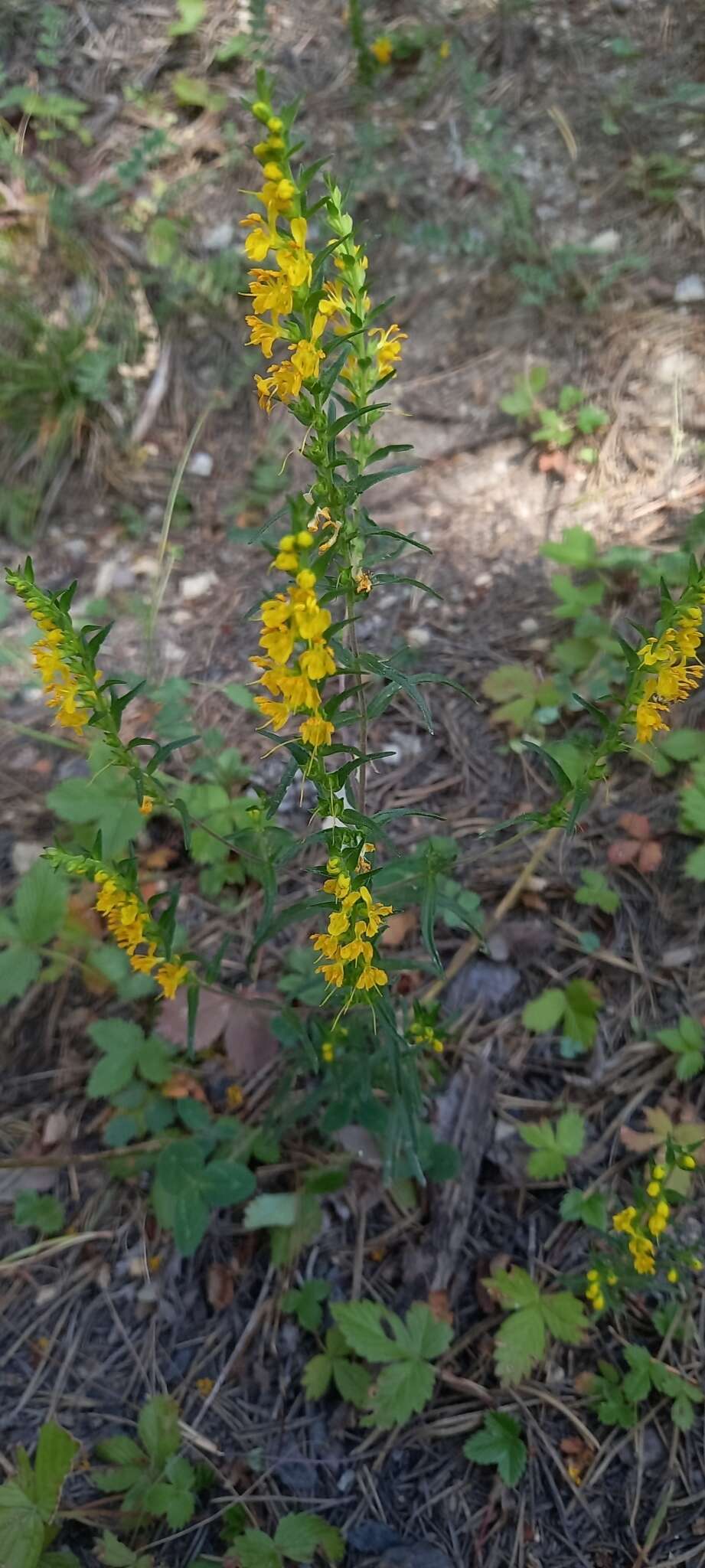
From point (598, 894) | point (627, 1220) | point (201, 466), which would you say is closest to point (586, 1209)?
point (627, 1220)

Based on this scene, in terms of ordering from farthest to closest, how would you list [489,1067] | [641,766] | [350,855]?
[641,766]
[489,1067]
[350,855]

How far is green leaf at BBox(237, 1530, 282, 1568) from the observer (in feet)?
5.07

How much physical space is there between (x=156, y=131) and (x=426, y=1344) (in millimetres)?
4027

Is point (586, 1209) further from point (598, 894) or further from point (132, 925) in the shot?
point (132, 925)

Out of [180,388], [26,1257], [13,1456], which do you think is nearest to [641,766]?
[26,1257]

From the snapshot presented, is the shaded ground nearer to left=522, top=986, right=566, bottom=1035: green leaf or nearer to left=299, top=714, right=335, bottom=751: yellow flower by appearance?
left=522, top=986, right=566, bottom=1035: green leaf

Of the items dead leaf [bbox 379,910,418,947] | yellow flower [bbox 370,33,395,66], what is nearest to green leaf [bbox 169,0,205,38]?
yellow flower [bbox 370,33,395,66]

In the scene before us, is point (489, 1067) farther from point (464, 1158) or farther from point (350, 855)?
point (350, 855)

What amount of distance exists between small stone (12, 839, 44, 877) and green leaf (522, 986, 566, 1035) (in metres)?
1.33

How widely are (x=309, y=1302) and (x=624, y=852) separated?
1.20 m

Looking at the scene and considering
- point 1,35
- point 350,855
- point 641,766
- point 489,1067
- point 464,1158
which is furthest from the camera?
point 1,35

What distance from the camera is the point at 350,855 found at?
4.42 feet

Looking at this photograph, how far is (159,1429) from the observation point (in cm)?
175

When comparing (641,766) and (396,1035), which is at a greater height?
(396,1035)
